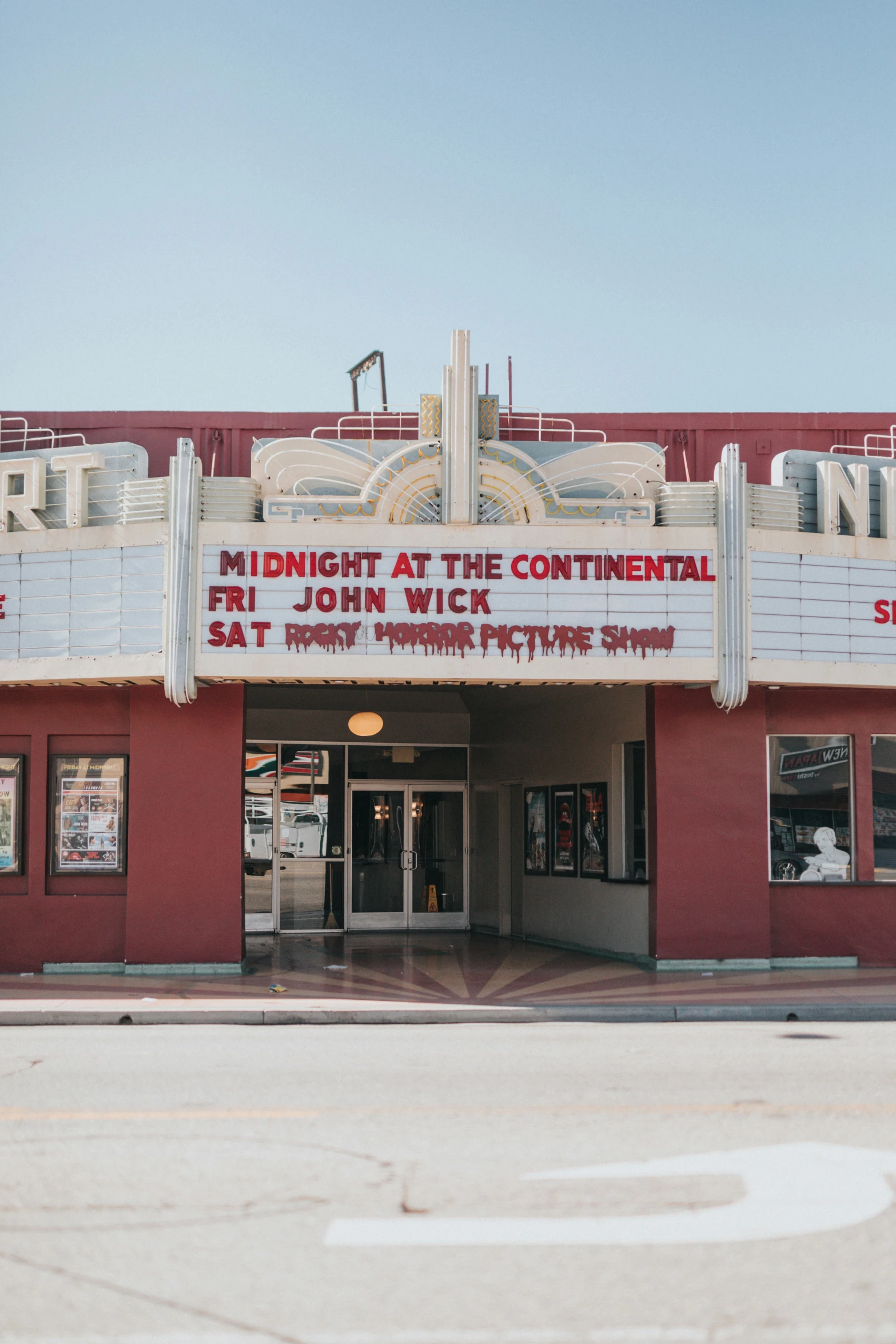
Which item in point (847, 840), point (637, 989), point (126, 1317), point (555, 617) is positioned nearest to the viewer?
point (126, 1317)

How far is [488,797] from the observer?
2123 cm

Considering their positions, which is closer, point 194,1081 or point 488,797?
point 194,1081

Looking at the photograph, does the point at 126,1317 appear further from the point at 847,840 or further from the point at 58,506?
the point at 847,840

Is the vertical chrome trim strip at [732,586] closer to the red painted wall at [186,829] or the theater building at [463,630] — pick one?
the theater building at [463,630]

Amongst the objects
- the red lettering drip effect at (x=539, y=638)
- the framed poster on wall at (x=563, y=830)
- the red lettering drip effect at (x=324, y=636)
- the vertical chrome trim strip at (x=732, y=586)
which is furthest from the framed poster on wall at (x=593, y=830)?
the red lettering drip effect at (x=324, y=636)

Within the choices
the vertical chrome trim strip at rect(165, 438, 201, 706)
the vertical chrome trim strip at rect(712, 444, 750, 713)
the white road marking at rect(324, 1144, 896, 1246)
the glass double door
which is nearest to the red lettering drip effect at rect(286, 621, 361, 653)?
the vertical chrome trim strip at rect(165, 438, 201, 706)

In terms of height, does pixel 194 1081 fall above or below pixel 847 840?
below

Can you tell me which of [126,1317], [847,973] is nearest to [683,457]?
[847,973]

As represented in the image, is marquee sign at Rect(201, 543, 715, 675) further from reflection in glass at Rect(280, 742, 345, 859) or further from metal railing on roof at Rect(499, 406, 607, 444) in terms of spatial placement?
reflection in glass at Rect(280, 742, 345, 859)

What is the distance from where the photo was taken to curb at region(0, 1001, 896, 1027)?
40.1ft

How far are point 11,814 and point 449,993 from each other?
6.00 m

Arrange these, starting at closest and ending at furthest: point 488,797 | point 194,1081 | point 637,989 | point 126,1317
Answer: point 126,1317 < point 194,1081 < point 637,989 < point 488,797

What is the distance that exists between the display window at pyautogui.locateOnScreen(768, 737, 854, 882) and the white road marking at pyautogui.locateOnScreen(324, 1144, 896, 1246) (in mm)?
9694

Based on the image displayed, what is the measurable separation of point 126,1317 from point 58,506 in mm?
12071
